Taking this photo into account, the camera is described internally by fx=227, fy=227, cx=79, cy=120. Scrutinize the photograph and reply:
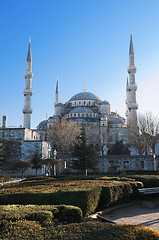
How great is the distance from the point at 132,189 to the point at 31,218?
608cm

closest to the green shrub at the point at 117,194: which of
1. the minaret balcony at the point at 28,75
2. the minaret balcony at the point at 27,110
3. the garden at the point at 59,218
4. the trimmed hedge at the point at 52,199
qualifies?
the garden at the point at 59,218

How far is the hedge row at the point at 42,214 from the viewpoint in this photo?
4121mm

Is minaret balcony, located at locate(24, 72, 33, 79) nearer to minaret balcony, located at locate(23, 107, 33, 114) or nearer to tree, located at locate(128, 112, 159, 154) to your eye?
minaret balcony, located at locate(23, 107, 33, 114)

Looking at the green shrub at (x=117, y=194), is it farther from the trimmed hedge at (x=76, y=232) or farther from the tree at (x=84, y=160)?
the tree at (x=84, y=160)

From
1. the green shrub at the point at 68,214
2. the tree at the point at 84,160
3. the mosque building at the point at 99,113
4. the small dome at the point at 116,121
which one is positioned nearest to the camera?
the green shrub at the point at 68,214

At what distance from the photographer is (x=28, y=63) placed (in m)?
46.3

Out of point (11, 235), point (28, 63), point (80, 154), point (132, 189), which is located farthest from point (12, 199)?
point (28, 63)

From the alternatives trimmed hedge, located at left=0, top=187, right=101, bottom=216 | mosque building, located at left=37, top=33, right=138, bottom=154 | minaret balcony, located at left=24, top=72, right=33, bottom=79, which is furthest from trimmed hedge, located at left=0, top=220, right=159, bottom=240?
minaret balcony, located at left=24, top=72, right=33, bottom=79

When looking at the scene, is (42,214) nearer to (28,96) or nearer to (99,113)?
(28,96)

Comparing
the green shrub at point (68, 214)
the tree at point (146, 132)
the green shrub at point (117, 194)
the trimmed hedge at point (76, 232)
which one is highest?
the tree at point (146, 132)

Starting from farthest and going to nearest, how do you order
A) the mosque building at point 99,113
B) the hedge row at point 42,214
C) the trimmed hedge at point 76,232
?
the mosque building at point 99,113, the hedge row at point 42,214, the trimmed hedge at point 76,232

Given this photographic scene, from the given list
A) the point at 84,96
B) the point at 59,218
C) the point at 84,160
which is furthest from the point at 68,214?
the point at 84,96

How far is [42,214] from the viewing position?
424cm

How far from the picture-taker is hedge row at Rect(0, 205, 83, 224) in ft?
13.5
